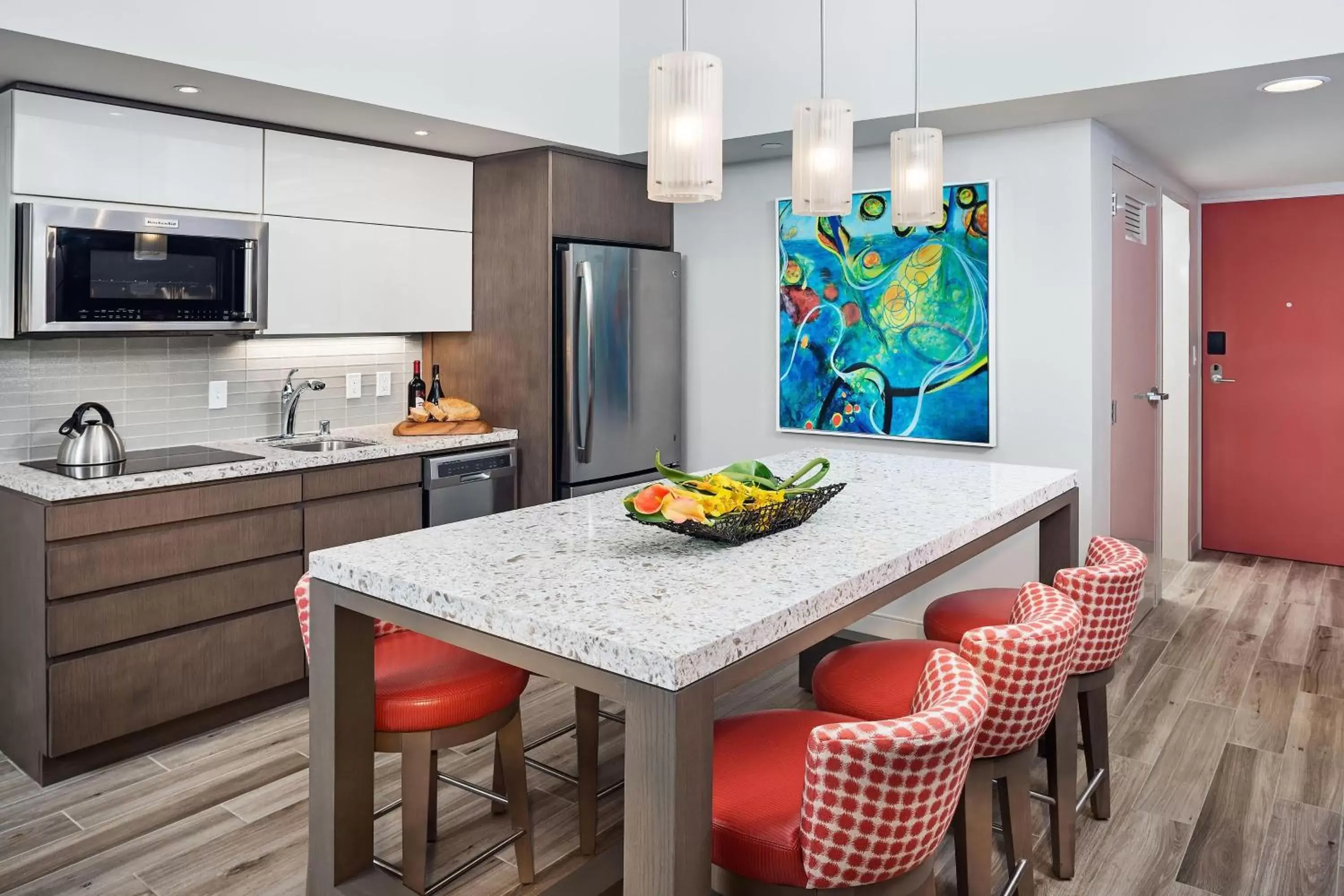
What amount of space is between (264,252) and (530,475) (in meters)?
1.47

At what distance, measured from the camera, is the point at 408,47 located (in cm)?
354

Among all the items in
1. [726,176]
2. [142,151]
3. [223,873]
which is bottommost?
[223,873]

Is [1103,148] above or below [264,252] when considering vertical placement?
above

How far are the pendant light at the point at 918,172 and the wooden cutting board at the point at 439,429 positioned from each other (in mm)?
2171

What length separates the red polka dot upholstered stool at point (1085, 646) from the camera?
7.45 ft

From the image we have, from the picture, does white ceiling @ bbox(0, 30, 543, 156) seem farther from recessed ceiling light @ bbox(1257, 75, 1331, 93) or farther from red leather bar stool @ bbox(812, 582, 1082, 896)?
recessed ceiling light @ bbox(1257, 75, 1331, 93)

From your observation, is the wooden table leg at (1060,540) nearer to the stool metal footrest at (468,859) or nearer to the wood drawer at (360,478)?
the stool metal footrest at (468,859)

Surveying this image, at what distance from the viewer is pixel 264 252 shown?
359 cm

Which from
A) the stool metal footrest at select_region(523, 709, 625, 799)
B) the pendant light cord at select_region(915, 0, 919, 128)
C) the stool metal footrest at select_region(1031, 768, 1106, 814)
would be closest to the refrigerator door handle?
the stool metal footrest at select_region(523, 709, 625, 799)

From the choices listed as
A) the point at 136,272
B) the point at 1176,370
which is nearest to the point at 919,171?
the point at 136,272

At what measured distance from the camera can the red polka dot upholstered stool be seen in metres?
2.27

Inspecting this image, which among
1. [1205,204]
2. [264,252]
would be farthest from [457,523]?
[1205,204]

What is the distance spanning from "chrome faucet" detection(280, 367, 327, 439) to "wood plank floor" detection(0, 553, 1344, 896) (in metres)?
1.16

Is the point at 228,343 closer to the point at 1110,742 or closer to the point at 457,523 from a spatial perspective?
the point at 457,523
